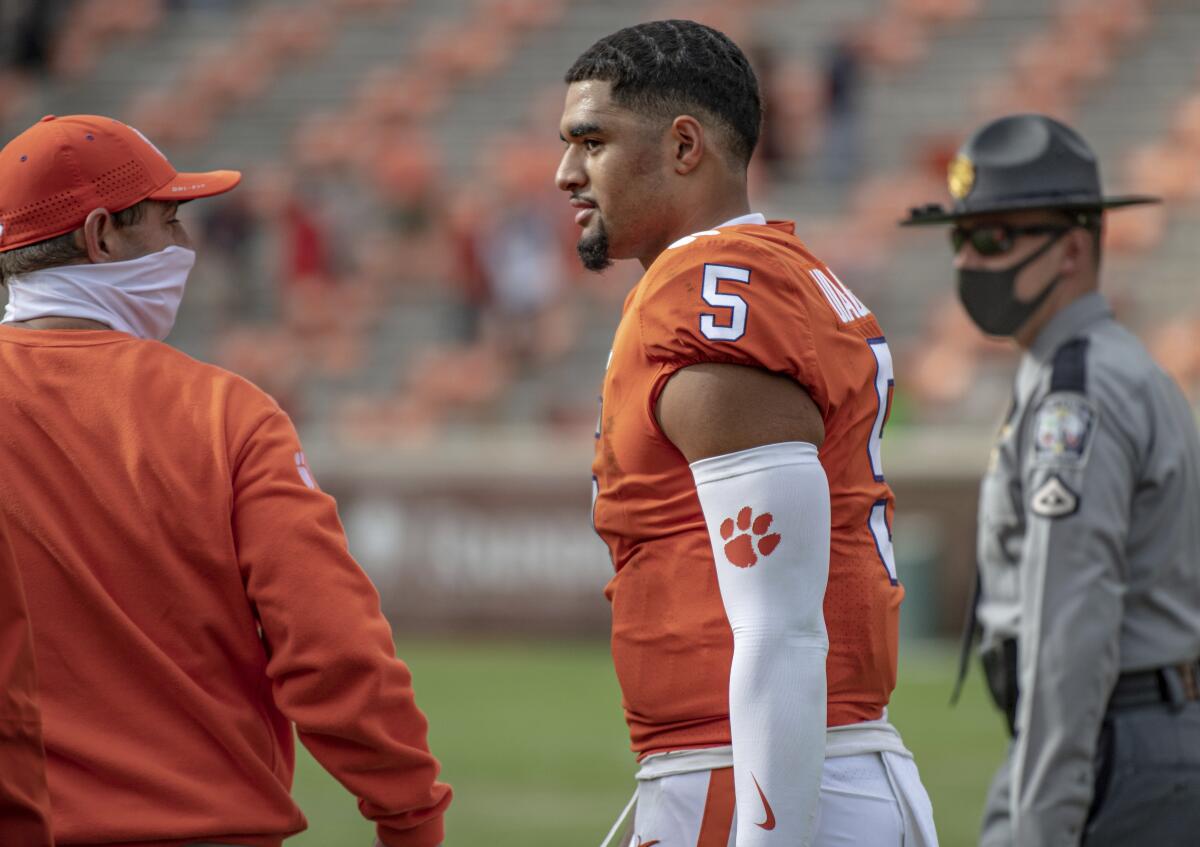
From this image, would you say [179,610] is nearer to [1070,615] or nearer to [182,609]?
[182,609]

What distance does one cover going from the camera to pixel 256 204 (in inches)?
866

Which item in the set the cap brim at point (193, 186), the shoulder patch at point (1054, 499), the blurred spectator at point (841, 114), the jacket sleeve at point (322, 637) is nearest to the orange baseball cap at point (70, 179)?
the cap brim at point (193, 186)

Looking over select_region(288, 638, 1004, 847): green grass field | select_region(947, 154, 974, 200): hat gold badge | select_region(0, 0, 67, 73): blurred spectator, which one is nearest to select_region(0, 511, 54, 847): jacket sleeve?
select_region(947, 154, 974, 200): hat gold badge

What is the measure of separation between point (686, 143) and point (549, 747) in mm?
8199

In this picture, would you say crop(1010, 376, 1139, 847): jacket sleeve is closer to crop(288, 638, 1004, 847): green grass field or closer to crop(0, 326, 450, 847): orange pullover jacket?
crop(0, 326, 450, 847): orange pullover jacket

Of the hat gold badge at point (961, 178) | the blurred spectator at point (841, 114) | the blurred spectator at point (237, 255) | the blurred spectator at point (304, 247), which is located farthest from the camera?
the blurred spectator at point (237, 255)

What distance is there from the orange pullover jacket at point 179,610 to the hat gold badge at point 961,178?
1.96m

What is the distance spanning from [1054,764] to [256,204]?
19270 mm

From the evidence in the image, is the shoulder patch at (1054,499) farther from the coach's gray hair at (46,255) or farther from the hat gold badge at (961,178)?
the coach's gray hair at (46,255)

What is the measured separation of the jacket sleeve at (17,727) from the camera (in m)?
2.43

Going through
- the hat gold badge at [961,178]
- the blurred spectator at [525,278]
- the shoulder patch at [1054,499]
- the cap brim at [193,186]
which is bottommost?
the blurred spectator at [525,278]

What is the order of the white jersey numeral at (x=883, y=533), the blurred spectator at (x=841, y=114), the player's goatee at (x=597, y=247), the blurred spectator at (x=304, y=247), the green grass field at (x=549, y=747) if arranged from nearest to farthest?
the white jersey numeral at (x=883, y=533)
the player's goatee at (x=597, y=247)
the green grass field at (x=549, y=747)
the blurred spectator at (x=841, y=114)
the blurred spectator at (x=304, y=247)

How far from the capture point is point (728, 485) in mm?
2740

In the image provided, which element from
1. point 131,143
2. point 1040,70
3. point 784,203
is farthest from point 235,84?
point 131,143
